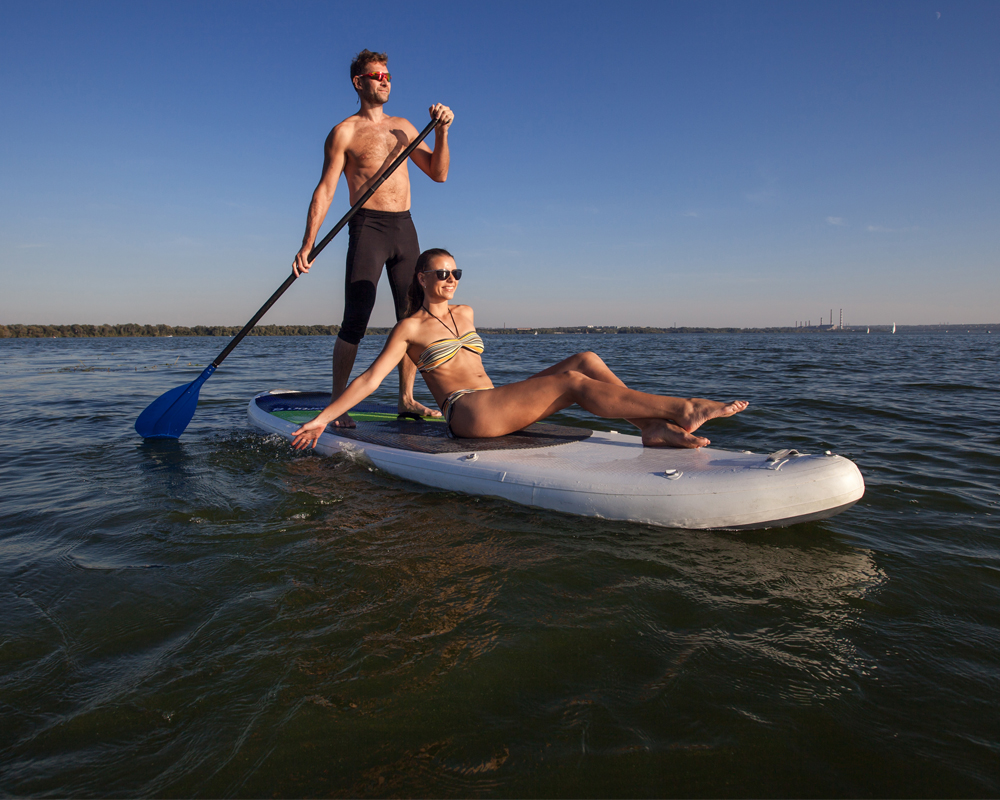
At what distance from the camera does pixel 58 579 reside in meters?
2.58

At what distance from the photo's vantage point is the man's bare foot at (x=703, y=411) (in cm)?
312

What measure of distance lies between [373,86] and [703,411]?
3833mm

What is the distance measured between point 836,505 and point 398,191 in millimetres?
4114

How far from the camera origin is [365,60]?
4641 millimetres

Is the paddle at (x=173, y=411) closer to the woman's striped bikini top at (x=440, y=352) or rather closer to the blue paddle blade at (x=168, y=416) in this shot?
the blue paddle blade at (x=168, y=416)

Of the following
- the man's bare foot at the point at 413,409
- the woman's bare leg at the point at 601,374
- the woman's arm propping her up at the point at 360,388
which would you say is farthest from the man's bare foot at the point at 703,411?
the man's bare foot at the point at 413,409

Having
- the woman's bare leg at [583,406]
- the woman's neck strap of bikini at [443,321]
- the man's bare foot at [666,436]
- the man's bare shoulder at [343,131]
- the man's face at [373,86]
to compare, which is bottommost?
the man's bare foot at [666,436]

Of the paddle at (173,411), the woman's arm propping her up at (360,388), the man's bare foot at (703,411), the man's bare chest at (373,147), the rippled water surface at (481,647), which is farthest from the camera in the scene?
the paddle at (173,411)

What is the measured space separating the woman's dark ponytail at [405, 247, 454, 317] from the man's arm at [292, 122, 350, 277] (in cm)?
119

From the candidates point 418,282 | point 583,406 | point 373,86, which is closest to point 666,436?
point 583,406

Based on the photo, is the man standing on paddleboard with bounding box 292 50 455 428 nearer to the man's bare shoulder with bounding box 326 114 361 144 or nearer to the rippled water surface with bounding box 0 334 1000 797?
the man's bare shoulder with bounding box 326 114 361 144

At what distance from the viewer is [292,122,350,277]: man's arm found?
455 cm

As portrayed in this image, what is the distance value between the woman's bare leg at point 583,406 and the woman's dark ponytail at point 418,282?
786 millimetres

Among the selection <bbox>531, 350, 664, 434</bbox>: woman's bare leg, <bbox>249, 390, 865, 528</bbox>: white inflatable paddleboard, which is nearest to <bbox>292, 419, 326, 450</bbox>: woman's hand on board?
<bbox>249, 390, 865, 528</bbox>: white inflatable paddleboard
